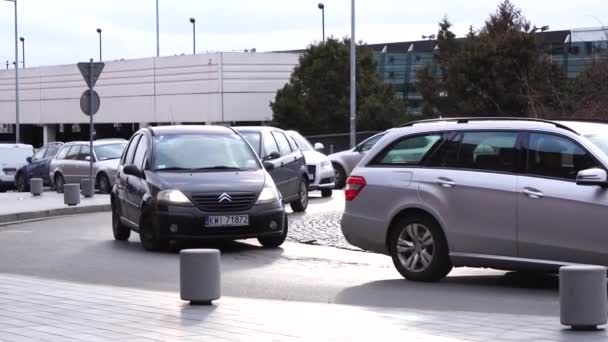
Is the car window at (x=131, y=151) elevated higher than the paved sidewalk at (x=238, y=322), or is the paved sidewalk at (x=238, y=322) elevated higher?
the car window at (x=131, y=151)

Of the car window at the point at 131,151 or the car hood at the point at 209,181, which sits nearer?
the car hood at the point at 209,181

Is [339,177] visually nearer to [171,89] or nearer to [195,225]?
[195,225]

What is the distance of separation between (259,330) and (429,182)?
157 inches

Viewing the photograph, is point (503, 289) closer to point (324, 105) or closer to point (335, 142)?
point (335, 142)

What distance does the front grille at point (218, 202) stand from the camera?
15797mm

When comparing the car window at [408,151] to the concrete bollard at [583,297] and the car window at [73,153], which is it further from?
the car window at [73,153]

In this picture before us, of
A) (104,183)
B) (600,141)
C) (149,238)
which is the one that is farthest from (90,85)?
(600,141)

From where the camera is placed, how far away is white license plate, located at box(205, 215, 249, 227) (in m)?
15.8

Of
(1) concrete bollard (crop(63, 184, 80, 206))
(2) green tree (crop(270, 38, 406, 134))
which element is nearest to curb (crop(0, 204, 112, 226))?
(1) concrete bollard (crop(63, 184, 80, 206))

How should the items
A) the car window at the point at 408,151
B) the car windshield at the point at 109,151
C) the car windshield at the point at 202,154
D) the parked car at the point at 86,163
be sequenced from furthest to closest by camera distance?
the car windshield at the point at 109,151 → the parked car at the point at 86,163 → the car windshield at the point at 202,154 → the car window at the point at 408,151

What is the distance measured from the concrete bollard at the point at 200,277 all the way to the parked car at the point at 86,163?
69.8ft

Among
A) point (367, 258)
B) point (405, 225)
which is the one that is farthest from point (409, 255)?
point (367, 258)

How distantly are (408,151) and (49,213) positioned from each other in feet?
44.8

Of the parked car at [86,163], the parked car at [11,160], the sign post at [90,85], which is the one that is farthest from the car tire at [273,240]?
the parked car at [11,160]
